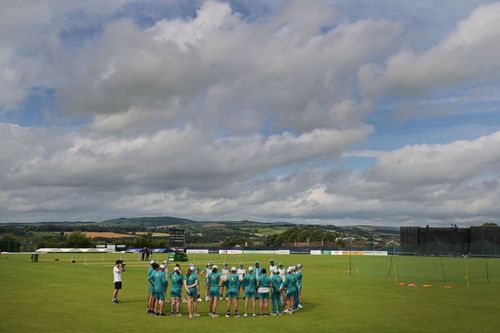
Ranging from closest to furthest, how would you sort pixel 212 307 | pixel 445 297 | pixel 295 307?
pixel 212 307 → pixel 295 307 → pixel 445 297

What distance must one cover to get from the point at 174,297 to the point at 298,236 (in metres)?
176

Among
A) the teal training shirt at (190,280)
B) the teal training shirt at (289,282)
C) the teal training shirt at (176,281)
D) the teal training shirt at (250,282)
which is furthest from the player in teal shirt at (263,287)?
the teal training shirt at (176,281)

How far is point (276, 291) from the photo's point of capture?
2459cm

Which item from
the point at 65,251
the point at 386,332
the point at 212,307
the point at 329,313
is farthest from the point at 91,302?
the point at 65,251

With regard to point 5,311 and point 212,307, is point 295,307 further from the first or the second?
point 5,311

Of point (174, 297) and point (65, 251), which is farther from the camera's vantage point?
point (65, 251)

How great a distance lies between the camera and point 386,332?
20000 mm

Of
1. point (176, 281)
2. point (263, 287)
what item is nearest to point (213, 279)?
point (176, 281)

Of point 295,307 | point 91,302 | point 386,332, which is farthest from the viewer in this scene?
point 91,302

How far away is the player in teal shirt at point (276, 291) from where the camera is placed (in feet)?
80.0

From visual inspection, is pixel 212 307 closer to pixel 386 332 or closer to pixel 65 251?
pixel 386 332

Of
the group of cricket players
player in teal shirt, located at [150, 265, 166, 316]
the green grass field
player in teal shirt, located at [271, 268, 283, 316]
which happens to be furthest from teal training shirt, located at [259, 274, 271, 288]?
player in teal shirt, located at [150, 265, 166, 316]

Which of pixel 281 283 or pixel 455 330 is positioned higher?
pixel 281 283

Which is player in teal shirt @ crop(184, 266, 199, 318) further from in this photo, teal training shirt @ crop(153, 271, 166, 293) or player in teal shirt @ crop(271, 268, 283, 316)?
player in teal shirt @ crop(271, 268, 283, 316)
